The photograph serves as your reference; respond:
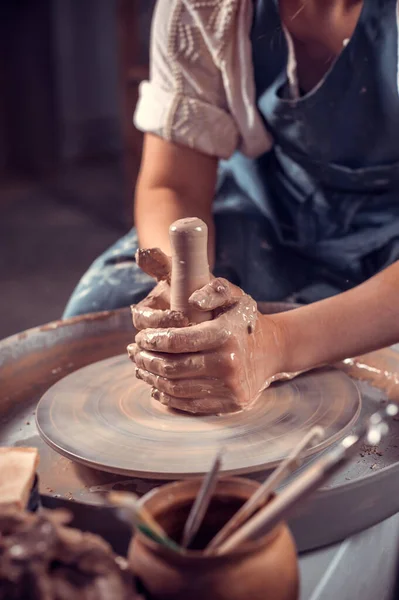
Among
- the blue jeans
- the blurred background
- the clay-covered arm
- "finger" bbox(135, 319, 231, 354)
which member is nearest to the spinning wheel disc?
"finger" bbox(135, 319, 231, 354)

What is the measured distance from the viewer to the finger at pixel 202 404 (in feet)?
3.69

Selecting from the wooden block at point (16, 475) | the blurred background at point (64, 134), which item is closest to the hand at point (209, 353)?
the wooden block at point (16, 475)

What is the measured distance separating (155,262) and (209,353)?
196 mm

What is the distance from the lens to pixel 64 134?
6867 millimetres

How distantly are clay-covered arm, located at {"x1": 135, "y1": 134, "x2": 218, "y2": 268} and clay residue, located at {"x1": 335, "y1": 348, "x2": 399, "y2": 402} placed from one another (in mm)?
414

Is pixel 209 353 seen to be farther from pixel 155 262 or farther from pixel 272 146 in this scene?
pixel 272 146

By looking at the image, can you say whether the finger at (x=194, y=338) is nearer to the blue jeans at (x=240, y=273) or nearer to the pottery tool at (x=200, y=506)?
the pottery tool at (x=200, y=506)

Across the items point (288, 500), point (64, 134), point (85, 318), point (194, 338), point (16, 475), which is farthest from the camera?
point (64, 134)

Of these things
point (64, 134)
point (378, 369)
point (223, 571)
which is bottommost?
point (64, 134)

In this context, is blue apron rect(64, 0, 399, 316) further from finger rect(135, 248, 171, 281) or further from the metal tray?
finger rect(135, 248, 171, 281)

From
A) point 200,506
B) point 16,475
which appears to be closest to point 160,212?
point 16,475

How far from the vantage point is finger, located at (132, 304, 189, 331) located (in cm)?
111

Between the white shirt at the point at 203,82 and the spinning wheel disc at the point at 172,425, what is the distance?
2.15 feet

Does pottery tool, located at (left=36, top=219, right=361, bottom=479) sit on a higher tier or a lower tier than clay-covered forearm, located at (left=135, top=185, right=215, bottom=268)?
lower
